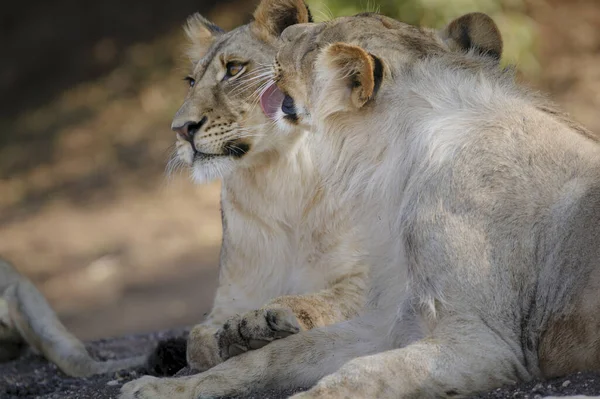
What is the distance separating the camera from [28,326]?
6836 mm

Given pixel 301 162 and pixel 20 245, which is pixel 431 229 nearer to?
pixel 301 162

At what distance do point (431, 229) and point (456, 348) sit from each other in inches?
16.7

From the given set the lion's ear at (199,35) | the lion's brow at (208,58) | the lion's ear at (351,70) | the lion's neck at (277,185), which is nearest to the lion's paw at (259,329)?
the lion's ear at (351,70)

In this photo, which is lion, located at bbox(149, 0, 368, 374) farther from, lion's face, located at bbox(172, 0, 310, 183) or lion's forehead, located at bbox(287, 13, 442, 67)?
lion's forehead, located at bbox(287, 13, 442, 67)

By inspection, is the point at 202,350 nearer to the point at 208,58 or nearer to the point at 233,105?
the point at 233,105

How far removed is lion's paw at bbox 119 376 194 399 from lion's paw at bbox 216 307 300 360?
32 centimetres

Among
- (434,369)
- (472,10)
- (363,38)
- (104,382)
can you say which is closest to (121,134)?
(472,10)

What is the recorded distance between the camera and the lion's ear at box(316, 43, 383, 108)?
3.75 m

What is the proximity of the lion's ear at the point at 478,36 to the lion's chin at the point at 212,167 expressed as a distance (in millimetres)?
1265

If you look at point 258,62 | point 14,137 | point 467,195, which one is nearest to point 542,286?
point 467,195

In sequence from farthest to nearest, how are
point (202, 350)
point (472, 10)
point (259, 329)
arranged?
point (472, 10), point (202, 350), point (259, 329)

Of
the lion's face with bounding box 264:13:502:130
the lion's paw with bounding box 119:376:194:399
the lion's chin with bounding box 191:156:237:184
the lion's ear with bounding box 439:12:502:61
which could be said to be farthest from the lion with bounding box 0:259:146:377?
the lion's ear with bounding box 439:12:502:61

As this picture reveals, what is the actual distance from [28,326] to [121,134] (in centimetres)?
547

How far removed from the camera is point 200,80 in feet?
17.9
